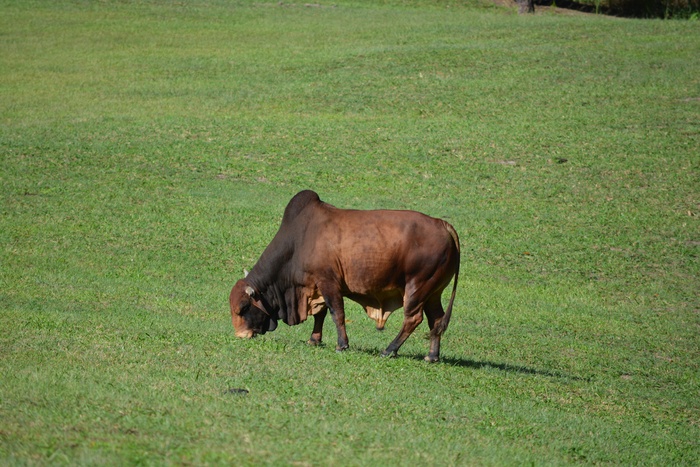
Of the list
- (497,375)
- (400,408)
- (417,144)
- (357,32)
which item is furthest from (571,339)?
(357,32)

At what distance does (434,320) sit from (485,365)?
0.95 meters

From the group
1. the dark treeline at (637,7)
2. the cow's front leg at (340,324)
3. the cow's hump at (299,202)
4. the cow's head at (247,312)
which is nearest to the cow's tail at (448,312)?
the cow's front leg at (340,324)

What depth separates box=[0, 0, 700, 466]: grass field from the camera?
867 centimetres

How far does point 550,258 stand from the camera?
60.5 ft

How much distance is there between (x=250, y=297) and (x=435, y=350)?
7.89ft

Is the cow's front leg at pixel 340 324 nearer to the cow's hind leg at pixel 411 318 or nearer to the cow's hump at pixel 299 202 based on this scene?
the cow's hind leg at pixel 411 318

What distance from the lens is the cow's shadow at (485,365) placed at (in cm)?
1201

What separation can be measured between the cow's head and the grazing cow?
1cm

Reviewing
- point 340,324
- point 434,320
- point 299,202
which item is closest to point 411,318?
point 434,320

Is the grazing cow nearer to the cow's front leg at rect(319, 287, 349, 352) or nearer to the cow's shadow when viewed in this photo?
the cow's front leg at rect(319, 287, 349, 352)

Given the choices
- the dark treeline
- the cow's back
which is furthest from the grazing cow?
the dark treeline

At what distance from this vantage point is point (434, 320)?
11.9 m

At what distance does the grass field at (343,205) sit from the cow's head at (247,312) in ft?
1.04

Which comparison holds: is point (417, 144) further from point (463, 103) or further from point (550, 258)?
point (550, 258)
